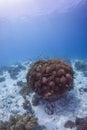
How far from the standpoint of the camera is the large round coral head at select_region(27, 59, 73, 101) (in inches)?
408

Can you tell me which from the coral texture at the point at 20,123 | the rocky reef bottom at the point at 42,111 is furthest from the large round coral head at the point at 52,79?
the coral texture at the point at 20,123

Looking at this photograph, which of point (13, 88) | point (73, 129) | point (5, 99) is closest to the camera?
point (73, 129)

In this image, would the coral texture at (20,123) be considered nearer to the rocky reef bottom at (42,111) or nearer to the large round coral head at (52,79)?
the rocky reef bottom at (42,111)

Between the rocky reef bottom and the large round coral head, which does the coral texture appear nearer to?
the rocky reef bottom

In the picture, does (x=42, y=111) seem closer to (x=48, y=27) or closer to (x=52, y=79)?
(x=52, y=79)

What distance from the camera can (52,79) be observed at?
10.4m

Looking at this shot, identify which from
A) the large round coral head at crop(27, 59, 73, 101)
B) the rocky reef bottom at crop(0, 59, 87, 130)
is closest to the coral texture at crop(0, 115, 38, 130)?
the rocky reef bottom at crop(0, 59, 87, 130)

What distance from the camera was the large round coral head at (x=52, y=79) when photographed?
34.0 feet

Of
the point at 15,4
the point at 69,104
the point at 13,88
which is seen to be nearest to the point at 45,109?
the point at 69,104

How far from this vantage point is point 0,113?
1223cm

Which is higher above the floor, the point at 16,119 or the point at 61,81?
the point at 61,81

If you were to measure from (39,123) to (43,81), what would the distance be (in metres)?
2.12

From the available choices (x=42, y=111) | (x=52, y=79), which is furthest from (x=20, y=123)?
(x=52, y=79)

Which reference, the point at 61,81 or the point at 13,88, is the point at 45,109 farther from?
the point at 13,88
